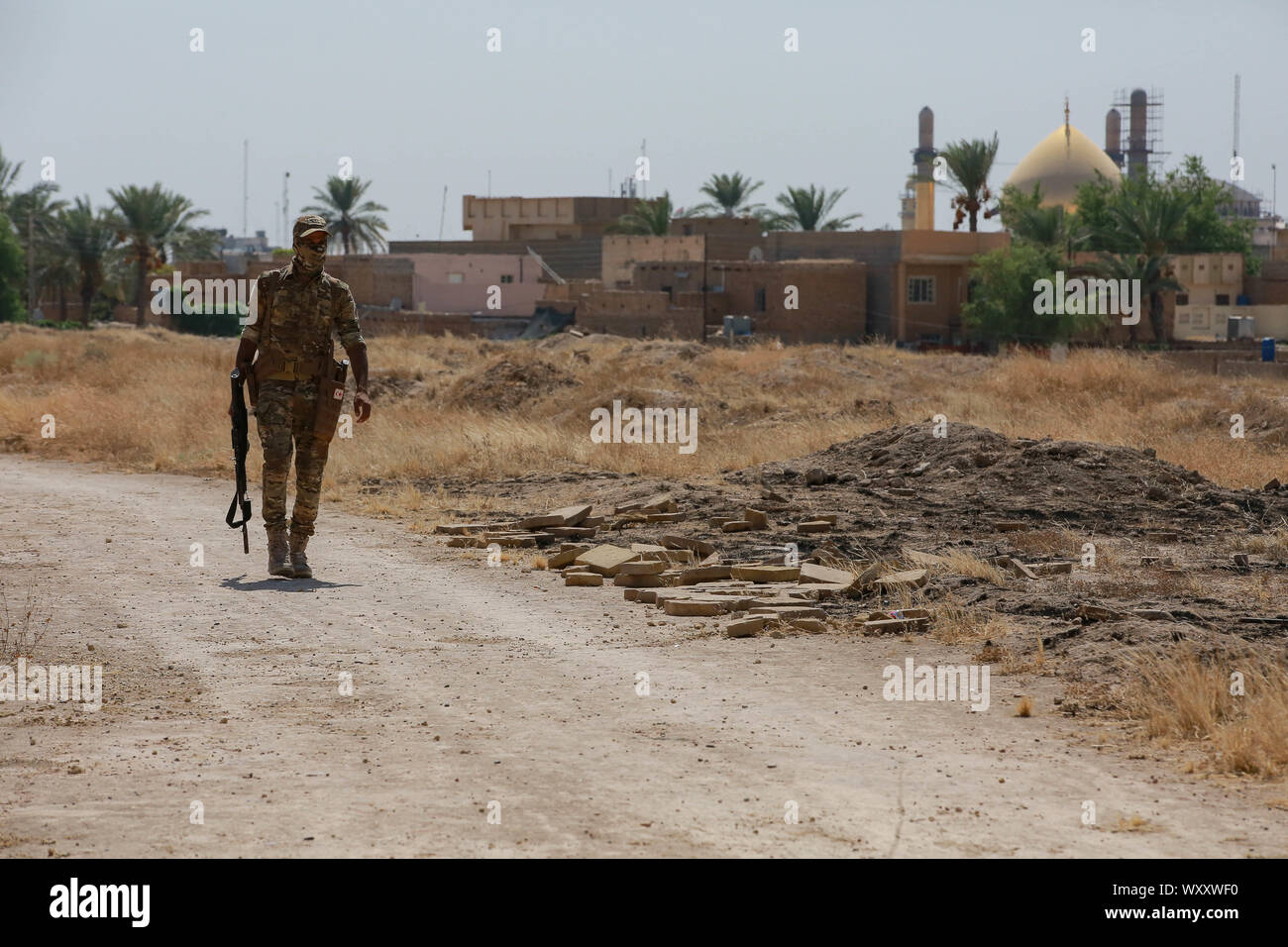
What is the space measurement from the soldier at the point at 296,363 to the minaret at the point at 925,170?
69552 mm

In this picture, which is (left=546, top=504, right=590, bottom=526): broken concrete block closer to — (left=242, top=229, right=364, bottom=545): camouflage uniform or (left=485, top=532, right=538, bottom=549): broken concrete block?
(left=485, top=532, right=538, bottom=549): broken concrete block

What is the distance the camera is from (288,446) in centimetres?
991

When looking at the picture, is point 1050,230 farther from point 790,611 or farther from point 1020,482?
point 790,611

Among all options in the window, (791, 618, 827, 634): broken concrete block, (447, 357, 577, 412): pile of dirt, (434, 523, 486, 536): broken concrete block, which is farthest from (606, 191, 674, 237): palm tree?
(791, 618, 827, 634): broken concrete block

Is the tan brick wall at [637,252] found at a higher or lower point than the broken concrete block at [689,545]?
higher

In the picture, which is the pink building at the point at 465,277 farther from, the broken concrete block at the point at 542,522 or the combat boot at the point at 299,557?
the combat boot at the point at 299,557

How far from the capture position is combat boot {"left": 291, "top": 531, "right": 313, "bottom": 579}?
10062 mm

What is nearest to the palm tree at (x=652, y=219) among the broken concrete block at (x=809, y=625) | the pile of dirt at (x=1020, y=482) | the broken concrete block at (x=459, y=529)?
the pile of dirt at (x=1020, y=482)

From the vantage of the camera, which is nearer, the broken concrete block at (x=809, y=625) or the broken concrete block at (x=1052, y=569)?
the broken concrete block at (x=809, y=625)

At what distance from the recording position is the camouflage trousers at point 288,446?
988 centimetres

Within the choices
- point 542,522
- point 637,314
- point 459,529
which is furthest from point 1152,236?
point 459,529

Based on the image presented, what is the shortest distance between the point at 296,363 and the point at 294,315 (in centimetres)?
33
